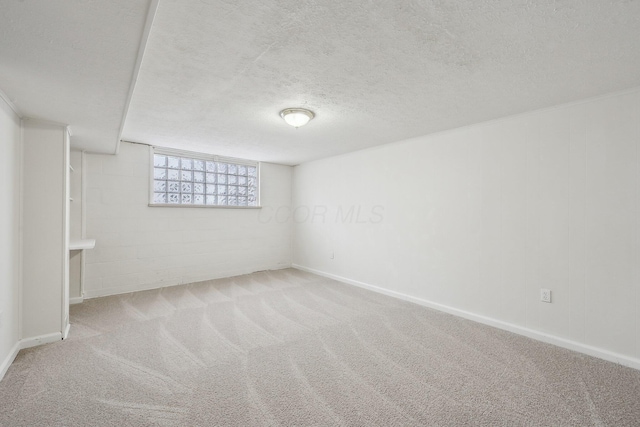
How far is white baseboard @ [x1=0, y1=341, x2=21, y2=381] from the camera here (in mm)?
1974

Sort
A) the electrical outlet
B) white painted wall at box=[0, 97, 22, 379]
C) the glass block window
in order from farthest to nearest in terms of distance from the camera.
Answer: the glass block window < the electrical outlet < white painted wall at box=[0, 97, 22, 379]

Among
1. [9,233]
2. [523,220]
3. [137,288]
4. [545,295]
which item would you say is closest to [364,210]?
[523,220]

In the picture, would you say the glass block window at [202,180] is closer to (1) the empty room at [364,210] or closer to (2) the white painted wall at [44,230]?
(1) the empty room at [364,210]

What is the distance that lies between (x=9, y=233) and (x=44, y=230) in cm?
32

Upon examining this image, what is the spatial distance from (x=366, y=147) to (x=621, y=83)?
2.63 meters

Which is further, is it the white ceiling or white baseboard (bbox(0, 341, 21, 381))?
white baseboard (bbox(0, 341, 21, 381))

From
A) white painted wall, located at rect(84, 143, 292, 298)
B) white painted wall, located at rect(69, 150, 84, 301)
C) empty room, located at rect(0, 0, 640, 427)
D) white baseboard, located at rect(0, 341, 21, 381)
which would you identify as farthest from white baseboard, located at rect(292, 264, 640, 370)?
white painted wall, located at rect(69, 150, 84, 301)

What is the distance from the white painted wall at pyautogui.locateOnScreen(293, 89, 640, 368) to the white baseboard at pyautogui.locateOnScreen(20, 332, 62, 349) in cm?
361

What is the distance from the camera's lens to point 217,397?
175cm

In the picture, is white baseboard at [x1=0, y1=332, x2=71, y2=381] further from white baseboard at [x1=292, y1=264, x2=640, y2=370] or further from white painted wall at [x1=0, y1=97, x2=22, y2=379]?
white baseboard at [x1=292, y1=264, x2=640, y2=370]

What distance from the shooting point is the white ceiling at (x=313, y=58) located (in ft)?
4.28

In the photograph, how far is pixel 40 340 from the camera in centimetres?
245

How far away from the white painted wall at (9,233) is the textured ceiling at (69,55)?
0.73ft

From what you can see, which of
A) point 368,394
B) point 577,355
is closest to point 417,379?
point 368,394
